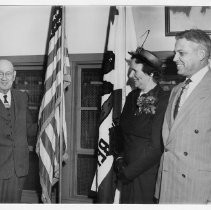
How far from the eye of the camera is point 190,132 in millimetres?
1817

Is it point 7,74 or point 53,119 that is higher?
point 7,74

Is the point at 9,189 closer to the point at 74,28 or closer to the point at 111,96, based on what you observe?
the point at 111,96

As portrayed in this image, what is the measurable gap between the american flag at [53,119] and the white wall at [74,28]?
310 millimetres

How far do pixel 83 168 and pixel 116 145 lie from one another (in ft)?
2.01

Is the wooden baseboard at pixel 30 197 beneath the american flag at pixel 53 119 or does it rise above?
beneath

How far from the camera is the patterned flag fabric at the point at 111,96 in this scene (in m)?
2.45

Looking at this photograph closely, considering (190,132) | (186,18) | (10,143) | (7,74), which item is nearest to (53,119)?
(10,143)

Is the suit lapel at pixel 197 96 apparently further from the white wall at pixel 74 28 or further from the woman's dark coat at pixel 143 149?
the white wall at pixel 74 28

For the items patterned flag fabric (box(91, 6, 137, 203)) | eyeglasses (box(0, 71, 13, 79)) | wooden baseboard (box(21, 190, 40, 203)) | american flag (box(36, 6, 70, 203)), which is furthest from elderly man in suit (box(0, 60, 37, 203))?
patterned flag fabric (box(91, 6, 137, 203))

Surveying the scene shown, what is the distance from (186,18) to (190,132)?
1.19 metres

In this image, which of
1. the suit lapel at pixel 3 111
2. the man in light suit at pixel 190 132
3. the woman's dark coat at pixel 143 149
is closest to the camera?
the man in light suit at pixel 190 132

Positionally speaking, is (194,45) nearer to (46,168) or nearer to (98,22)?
(98,22)

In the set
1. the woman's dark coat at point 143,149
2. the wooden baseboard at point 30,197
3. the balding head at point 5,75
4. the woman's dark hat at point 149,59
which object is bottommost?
the wooden baseboard at point 30,197

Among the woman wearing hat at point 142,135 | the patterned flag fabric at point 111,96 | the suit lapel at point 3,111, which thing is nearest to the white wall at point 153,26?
the patterned flag fabric at point 111,96
